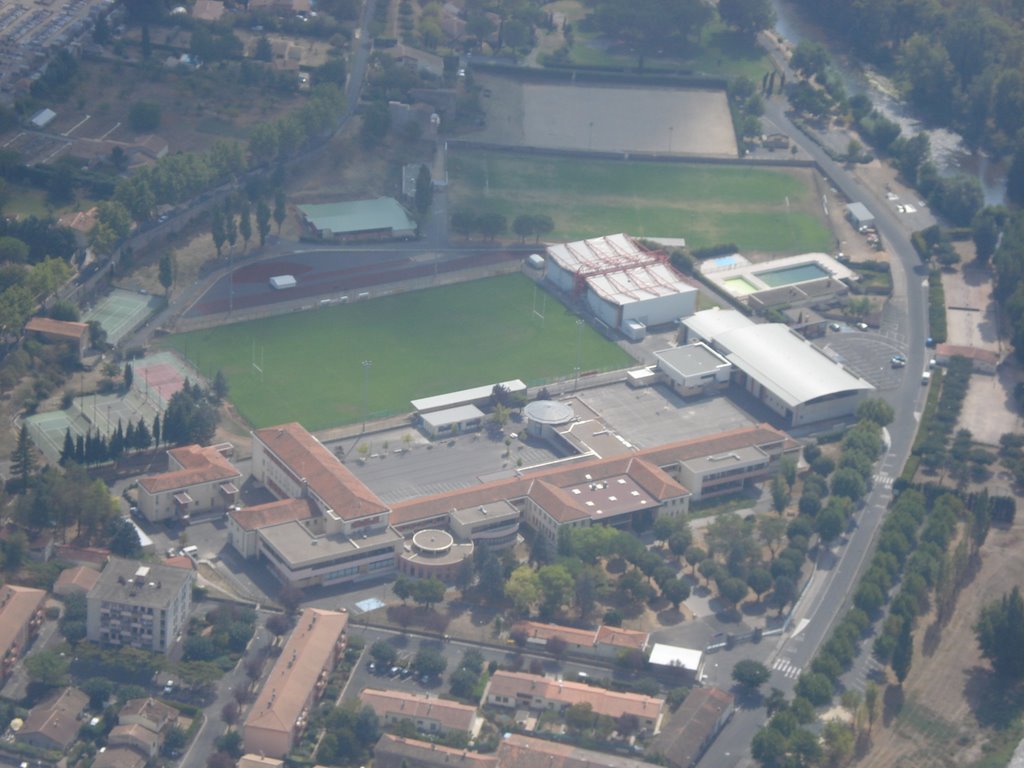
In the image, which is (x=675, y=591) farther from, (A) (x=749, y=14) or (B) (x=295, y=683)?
(A) (x=749, y=14)

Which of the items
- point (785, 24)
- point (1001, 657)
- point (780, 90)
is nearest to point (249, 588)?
point (1001, 657)

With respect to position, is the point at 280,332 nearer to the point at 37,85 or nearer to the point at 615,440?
the point at 615,440

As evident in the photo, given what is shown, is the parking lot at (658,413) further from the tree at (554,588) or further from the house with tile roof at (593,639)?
the house with tile roof at (593,639)

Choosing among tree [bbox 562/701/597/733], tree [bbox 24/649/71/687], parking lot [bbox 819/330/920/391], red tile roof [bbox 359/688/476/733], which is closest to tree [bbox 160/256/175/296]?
tree [bbox 24/649/71/687]

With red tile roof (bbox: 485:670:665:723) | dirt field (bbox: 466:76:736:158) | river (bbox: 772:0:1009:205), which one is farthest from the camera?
river (bbox: 772:0:1009:205)

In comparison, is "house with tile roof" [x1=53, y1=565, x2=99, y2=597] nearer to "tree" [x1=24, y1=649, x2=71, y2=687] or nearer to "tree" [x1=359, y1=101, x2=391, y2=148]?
"tree" [x1=24, y1=649, x2=71, y2=687]

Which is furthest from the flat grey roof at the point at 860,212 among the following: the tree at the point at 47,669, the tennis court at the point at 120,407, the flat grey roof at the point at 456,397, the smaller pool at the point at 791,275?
the tree at the point at 47,669

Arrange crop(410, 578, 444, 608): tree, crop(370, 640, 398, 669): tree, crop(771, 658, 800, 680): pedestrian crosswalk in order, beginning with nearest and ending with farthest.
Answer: crop(370, 640, 398, 669): tree, crop(771, 658, 800, 680): pedestrian crosswalk, crop(410, 578, 444, 608): tree
